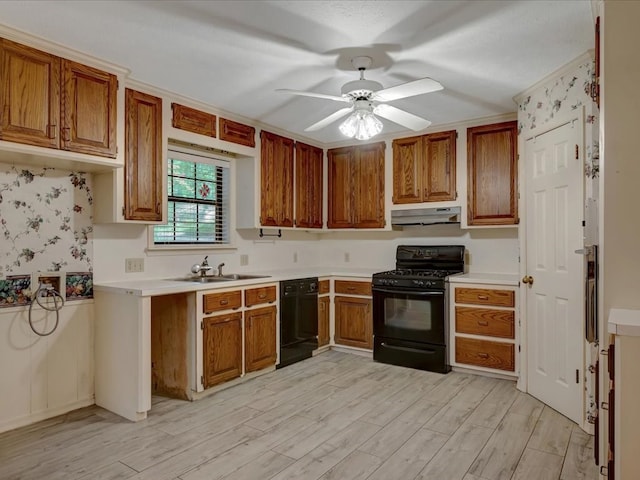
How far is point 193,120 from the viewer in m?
3.62

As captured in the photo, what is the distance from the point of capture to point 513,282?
3.64 m

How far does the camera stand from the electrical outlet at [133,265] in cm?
339

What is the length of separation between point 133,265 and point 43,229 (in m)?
0.71

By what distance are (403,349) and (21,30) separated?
3.88m

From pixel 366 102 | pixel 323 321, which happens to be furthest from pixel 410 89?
pixel 323 321

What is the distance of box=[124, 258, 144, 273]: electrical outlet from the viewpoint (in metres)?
3.39

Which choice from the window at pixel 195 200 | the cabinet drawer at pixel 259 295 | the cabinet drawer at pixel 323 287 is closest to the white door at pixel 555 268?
the cabinet drawer at pixel 323 287

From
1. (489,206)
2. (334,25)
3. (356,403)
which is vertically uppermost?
(334,25)

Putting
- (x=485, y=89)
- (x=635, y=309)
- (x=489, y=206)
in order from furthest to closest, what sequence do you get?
1. (x=489, y=206)
2. (x=485, y=89)
3. (x=635, y=309)

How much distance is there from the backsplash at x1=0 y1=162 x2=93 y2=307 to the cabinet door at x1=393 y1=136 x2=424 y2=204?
304cm

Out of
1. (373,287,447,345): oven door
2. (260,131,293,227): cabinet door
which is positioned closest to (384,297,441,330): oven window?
(373,287,447,345): oven door

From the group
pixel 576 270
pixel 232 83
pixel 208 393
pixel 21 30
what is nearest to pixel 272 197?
pixel 232 83

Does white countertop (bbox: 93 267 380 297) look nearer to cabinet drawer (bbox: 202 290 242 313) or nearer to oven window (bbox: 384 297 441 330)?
cabinet drawer (bbox: 202 290 242 313)

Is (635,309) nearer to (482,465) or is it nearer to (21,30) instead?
(482,465)
